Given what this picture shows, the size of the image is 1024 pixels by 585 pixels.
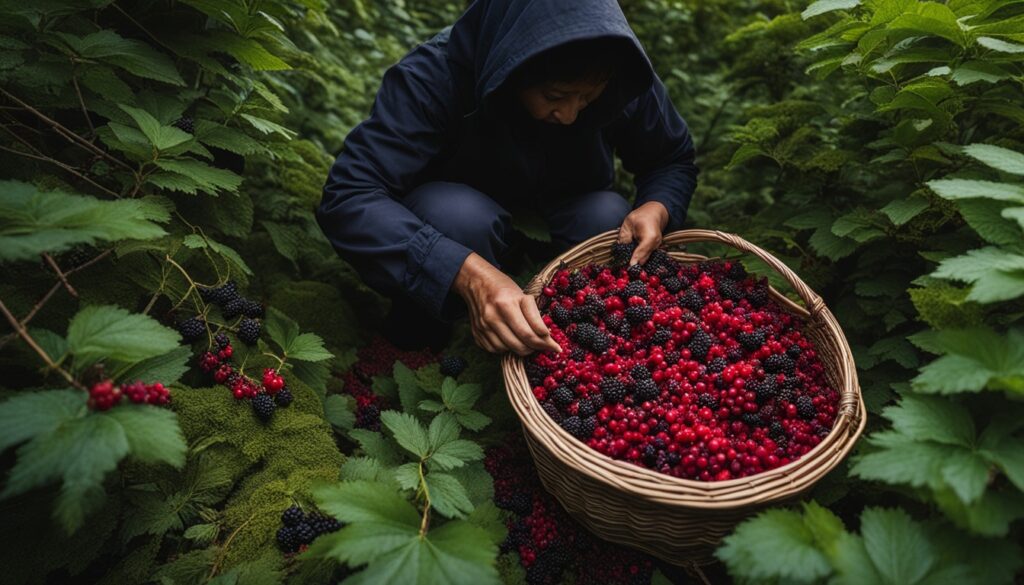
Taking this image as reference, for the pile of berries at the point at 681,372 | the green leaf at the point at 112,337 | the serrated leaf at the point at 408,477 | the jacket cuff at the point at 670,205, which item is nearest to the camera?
the green leaf at the point at 112,337

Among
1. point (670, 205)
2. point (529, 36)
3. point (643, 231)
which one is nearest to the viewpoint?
point (529, 36)

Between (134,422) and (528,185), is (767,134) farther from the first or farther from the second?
(134,422)

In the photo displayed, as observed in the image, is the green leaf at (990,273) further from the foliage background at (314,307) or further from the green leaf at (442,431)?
the green leaf at (442,431)

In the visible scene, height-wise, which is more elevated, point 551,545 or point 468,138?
point 468,138

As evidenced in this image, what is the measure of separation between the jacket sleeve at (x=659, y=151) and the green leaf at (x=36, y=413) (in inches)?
85.8

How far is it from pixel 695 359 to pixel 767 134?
121 centimetres

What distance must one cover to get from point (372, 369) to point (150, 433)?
1574mm

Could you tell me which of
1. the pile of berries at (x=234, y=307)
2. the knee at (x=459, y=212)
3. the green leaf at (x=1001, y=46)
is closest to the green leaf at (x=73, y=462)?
the pile of berries at (x=234, y=307)

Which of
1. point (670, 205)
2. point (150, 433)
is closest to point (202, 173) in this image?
point (150, 433)

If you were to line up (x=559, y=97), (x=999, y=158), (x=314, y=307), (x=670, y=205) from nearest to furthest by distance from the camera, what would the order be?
1. (x=999, y=158)
2. (x=559, y=97)
3. (x=670, y=205)
4. (x=314, y=307)

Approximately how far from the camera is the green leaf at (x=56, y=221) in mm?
1133

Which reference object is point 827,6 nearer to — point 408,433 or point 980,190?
point 980,190

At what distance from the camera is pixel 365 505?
→ 1.34 meters

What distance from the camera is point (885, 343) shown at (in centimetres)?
200
